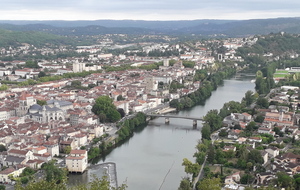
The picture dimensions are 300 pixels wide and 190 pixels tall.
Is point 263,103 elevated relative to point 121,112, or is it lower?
elevated

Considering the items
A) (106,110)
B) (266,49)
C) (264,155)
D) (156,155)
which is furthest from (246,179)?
(266,49)

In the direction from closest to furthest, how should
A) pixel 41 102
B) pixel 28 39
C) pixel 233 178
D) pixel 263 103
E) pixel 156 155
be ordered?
pixel 233 178 < pixel 156 155 < pixel 41 102 < pixel 263 103 < pixel 28 39

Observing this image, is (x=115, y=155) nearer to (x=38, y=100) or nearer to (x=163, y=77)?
(x=38, y=100)

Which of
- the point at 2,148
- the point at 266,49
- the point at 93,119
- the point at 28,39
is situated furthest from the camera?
the point at 28,39

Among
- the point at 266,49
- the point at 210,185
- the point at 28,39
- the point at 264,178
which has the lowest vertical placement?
the point at 264,178

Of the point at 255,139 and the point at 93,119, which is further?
the point at 93,119

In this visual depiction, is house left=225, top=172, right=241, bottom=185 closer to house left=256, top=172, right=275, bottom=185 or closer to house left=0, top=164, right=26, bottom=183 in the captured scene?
house left=256, top=172, right=275, bottom=185

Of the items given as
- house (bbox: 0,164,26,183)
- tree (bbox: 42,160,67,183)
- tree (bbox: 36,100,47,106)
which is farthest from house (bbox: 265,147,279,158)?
tree (bbox: 36,100,47,106)

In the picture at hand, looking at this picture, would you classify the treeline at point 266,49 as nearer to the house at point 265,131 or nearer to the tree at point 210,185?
the house at point 265,131

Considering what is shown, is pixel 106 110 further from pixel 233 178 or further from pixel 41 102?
pixel 233 178

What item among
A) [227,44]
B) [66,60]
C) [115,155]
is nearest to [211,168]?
[115,155]
